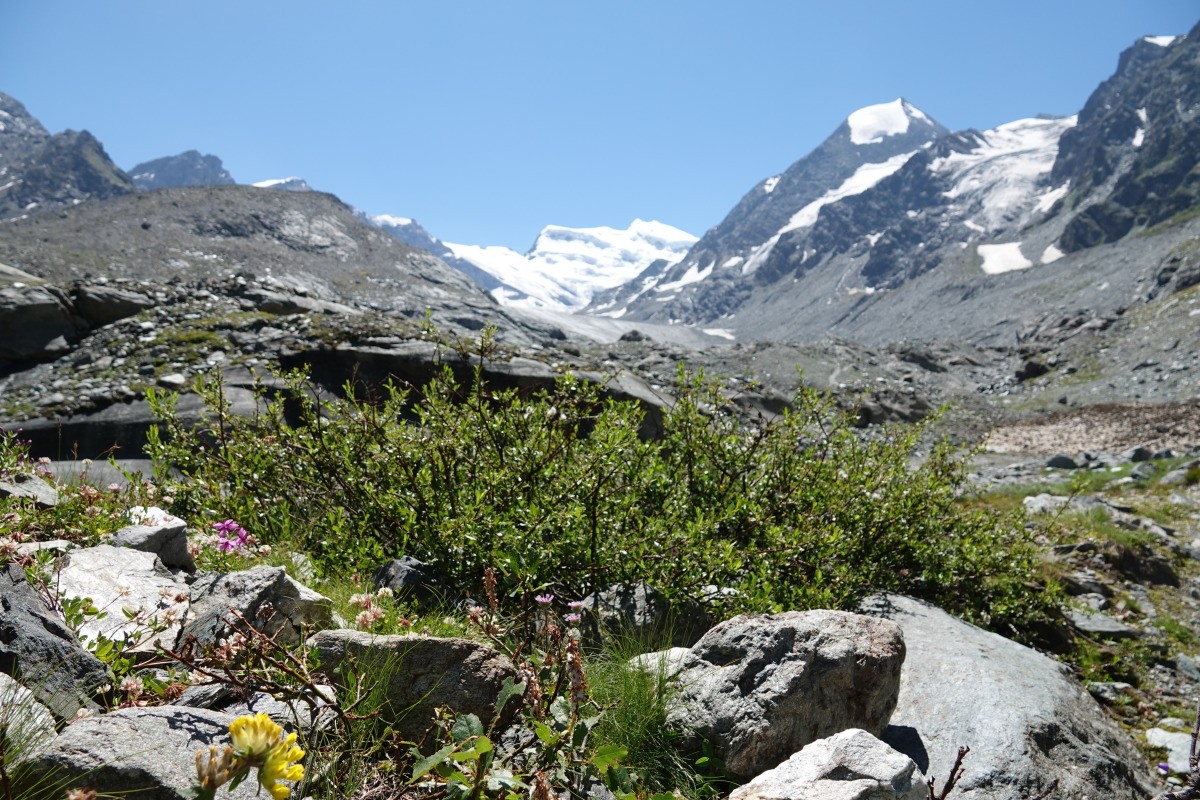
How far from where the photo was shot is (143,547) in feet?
15.9

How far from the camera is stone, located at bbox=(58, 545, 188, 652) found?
365 cm

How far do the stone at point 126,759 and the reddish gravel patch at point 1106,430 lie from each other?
25.5 m

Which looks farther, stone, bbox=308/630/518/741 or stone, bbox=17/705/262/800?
stone, bbox=308/630/518/741

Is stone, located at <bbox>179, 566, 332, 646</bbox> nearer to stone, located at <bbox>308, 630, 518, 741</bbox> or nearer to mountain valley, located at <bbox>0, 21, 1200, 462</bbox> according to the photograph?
stone, located at <bbox>308, 630, 518, 741</bbox>

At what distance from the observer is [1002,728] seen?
14.1 feet

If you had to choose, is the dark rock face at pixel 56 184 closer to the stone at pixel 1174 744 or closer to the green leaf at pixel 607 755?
the green leaf at pixel 607 755

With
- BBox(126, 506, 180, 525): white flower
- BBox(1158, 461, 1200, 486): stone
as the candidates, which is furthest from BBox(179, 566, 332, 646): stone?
BBox(1158, 461, 1200, 486): stone

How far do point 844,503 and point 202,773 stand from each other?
6.08 metres

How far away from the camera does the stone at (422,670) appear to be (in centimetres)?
335

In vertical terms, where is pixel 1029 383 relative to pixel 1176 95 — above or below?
below

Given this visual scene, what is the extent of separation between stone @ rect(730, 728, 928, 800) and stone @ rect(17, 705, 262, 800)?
6.67 feet

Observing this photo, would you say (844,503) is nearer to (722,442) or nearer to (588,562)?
(722,442)

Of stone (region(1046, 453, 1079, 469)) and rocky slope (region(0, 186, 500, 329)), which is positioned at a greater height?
rocky slope (region(0, 186, 500, 329))

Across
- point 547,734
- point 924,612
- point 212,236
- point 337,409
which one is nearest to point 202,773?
point 547,734
